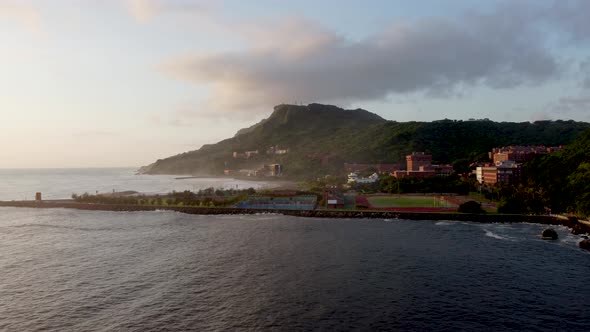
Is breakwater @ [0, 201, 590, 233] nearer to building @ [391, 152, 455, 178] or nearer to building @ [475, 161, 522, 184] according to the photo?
building @ [475, 161, 522, 184]

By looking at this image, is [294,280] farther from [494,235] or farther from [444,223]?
[444,223]

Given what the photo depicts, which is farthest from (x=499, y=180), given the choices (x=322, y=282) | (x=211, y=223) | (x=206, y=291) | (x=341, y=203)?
(x=206, y=291)

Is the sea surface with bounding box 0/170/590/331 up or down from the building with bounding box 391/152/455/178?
down

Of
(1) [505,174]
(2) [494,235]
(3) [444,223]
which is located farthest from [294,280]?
(1) [505,174]

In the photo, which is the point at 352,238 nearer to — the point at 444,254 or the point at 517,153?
the point at 444,254

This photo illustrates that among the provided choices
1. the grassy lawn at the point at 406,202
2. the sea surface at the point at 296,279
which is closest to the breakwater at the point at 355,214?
the sea surface at the point at 296,279

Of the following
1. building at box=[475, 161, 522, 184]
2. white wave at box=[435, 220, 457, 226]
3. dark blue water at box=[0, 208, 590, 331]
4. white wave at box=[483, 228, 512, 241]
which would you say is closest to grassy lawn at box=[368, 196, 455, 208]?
white wave at box=[435, 220, 457, 226]
